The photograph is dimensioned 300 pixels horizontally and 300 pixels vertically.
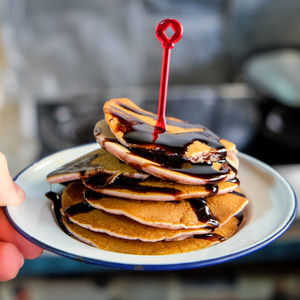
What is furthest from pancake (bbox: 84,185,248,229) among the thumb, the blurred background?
the blurred background

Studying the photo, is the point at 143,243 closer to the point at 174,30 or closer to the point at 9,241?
the point at 9,241

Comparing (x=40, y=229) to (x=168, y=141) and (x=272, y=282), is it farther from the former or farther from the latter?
(x=272, y=282)

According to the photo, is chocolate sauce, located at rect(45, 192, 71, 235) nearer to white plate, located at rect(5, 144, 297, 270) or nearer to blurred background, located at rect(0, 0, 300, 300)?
white plate, located at rect(5, 144, 297, 270)

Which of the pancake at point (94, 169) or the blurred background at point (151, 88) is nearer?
the pancake at point (94, 169)

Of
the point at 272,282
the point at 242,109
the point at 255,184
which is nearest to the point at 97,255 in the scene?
the point at 255,184

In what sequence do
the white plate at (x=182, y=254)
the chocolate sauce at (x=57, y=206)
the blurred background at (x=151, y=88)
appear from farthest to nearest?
the blurred background at (x=151, y=88) < the chocolate sauce at (x=57, y=206) < the white plate at (x=182, y=254)

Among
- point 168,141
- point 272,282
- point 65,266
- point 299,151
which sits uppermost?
point 168,141

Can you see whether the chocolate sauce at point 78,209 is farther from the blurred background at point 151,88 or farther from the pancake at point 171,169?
the blurred background at point 151,88

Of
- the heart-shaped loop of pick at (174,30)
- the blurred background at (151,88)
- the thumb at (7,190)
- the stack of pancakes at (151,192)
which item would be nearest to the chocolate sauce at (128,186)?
the stack of pancakes at (151,192)
